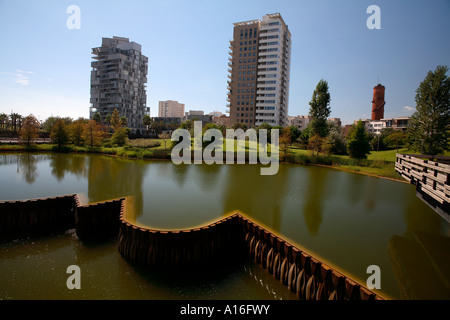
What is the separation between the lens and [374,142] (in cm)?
5944

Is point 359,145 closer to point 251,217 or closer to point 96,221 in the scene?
point 251,217

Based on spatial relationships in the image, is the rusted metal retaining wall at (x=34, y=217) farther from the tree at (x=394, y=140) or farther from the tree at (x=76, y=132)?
the tree at (x=394, y=140)

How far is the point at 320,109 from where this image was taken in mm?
51719

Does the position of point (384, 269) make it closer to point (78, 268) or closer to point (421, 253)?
point (421, 253)

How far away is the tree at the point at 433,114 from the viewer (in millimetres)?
32812

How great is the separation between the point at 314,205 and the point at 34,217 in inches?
675

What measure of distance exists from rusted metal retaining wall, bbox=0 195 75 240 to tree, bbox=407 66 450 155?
44.6 metres

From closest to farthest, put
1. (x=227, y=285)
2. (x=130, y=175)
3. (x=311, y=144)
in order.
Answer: (x=227, y=285), (x=130, y=175), (x=311, y=144)

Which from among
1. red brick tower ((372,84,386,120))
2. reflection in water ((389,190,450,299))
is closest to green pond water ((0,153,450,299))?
reflection in water ((389,190,450,299))

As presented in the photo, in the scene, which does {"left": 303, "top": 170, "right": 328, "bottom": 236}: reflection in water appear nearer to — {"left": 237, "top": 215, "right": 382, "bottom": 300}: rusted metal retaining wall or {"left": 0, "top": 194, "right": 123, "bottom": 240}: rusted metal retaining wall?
{"left": 237, "top": 215, "right": 382, "bottom": 300}: rusted metal retaining wall

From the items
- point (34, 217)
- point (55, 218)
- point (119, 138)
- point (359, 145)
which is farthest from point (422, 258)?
point (119, 138)

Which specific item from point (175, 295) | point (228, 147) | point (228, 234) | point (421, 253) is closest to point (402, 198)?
point (421, 253)
